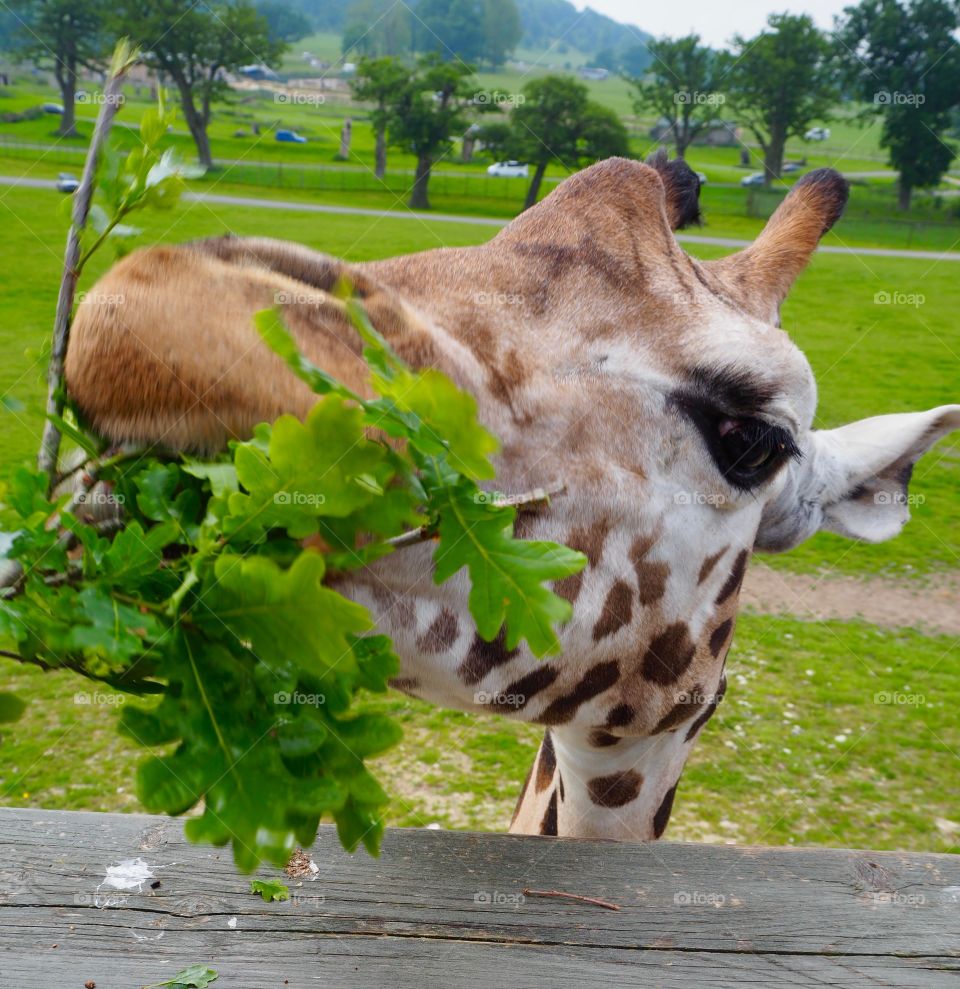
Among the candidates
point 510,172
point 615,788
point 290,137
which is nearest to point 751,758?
point 615,788

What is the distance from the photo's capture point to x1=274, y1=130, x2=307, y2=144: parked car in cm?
3938

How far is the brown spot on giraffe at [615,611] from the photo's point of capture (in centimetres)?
200

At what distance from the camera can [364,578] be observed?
64.2 inches

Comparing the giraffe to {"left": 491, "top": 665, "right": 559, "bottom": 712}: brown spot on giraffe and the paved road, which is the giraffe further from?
the paved road

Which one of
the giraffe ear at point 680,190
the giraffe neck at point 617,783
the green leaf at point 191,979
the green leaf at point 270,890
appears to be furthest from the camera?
the giraffe ear at point 680,190

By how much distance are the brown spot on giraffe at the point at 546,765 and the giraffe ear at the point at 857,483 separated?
87 centimetres

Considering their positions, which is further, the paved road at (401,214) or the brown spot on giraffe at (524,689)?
the paved road at (401,214)

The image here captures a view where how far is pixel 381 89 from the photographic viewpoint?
30328 millimetres
